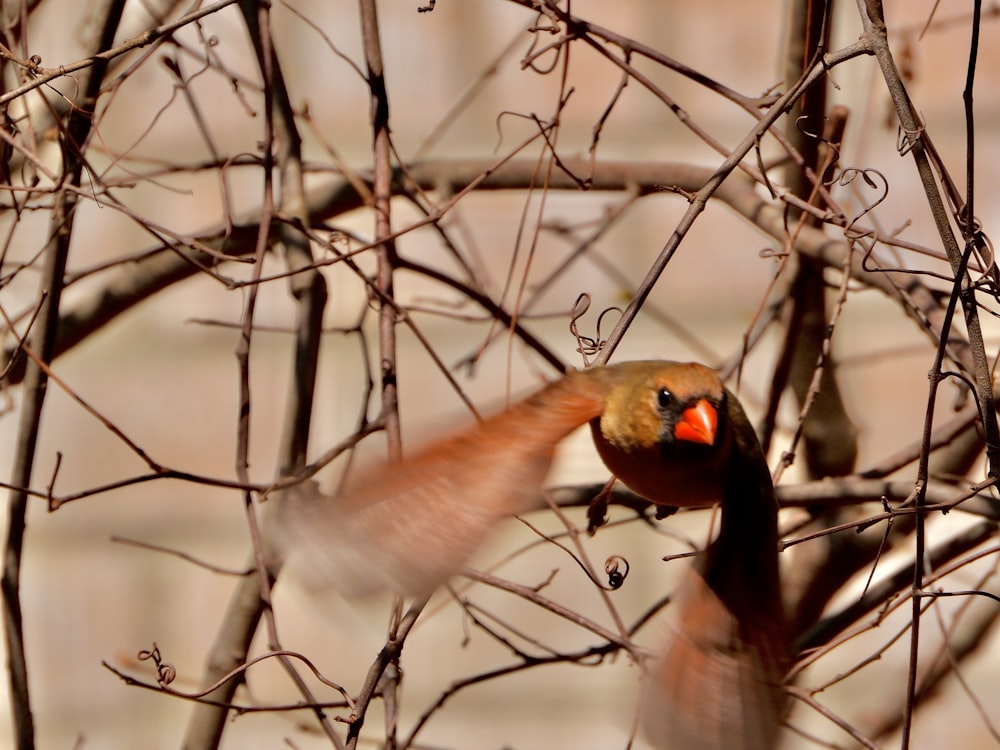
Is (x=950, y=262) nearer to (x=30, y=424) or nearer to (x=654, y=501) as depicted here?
(x=654, y=501)

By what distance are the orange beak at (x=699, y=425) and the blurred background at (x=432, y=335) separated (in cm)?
62

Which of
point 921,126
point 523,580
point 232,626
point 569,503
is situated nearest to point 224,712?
point 232,626

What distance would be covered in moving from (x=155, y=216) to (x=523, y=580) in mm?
613

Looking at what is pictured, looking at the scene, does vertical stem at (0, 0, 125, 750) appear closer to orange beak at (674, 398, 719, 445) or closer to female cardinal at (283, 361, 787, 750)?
female cardinal at (283, 361, 787, 750)

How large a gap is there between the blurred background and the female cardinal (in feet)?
2.03

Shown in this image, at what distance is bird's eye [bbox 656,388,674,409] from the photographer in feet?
2.08

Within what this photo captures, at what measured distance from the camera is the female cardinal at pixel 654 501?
1.47 feet

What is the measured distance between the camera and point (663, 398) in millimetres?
636

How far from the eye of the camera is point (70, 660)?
152cm

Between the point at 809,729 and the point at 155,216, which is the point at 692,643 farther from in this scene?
the point at 155,216

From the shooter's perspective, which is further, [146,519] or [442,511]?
[146,519]

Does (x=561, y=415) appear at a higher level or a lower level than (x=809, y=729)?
lower

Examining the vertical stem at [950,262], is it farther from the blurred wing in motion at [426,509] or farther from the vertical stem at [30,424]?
the vertical stem at [30,424]

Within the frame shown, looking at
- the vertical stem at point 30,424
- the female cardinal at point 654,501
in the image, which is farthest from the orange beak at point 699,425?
the vertical stem at point 30,424
